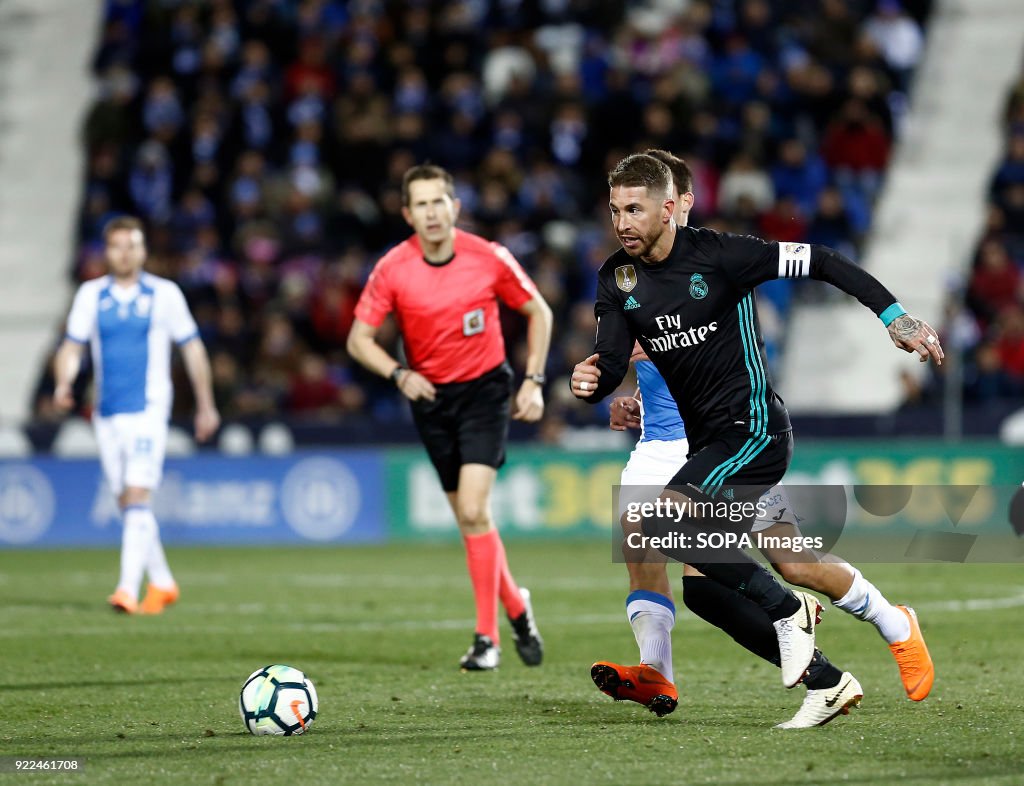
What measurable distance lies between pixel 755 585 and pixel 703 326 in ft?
3.13

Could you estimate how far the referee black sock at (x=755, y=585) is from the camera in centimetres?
630

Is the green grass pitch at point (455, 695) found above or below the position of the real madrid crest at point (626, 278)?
below

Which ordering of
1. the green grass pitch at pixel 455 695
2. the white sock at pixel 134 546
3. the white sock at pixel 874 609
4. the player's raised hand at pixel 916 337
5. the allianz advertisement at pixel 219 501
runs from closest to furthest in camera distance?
the green grass pitch at pixel 455 695
the player's raised hand at pixel 916 337
the white sock at pixel 874 609
the white sock at pixel 134 546
the allianz advertisement at pixel 219 501

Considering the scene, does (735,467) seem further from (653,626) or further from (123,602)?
(123,602)

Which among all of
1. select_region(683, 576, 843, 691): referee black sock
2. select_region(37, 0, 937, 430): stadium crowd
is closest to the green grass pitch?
select_region(683, 576, 843, 691): referee black sock

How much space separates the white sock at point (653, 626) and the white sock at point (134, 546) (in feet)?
16.3

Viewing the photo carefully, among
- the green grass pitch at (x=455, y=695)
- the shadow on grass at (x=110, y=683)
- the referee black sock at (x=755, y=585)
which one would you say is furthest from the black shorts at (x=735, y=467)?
the shadow on grass at (x=110, y=683)

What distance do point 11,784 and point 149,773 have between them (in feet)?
1.40

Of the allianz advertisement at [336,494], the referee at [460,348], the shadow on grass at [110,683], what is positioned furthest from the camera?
the allianz advertisement at [336,494]

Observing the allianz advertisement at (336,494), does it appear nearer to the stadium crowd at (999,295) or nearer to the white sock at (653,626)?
the stadium crowd at (999,295)

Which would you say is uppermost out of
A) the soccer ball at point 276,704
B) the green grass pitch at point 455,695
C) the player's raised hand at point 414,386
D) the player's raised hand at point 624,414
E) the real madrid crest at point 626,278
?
the real madrid crest at point 626,278

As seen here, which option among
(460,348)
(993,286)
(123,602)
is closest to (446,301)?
(460,348)

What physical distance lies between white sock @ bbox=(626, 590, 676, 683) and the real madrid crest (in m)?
1.33

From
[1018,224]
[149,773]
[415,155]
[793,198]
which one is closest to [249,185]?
[415,155]
